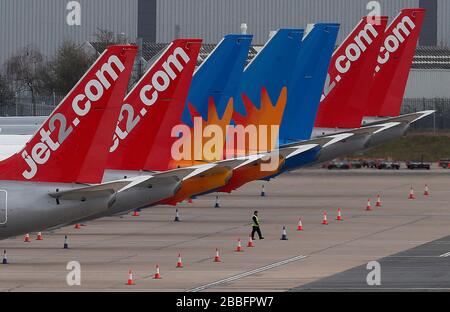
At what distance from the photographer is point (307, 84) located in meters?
67.1

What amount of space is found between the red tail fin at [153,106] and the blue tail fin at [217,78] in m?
6.33

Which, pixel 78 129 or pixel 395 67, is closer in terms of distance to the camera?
pixel 78 129

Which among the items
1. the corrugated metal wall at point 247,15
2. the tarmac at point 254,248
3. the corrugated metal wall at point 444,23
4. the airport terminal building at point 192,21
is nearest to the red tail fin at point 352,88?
the tarmac at point 254,248

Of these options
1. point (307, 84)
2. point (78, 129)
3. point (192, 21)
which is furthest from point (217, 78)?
point (192, 21)

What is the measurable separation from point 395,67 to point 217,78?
30308 millimetres

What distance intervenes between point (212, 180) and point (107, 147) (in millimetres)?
13020

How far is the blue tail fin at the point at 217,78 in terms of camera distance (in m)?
54.7

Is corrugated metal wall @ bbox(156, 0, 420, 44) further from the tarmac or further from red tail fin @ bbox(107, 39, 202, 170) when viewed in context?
red tail fin @ bbox(107, 39, 202, 170)

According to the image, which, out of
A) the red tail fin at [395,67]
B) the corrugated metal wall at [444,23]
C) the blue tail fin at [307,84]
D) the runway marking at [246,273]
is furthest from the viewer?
the corrugated metal wall at [444,23]

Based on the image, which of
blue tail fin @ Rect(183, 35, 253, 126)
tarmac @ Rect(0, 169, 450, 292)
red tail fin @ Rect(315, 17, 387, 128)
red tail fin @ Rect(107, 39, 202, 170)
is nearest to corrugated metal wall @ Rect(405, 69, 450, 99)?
tarmac @ Rect(0, 169, 450, 292)

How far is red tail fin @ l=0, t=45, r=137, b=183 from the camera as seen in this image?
134ft

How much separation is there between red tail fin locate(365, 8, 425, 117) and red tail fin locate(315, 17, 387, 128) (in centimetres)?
473

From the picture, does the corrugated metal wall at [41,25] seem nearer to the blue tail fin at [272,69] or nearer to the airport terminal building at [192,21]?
the airport terminal building at [192,21]

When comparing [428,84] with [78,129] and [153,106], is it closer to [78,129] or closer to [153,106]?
[153,106]
